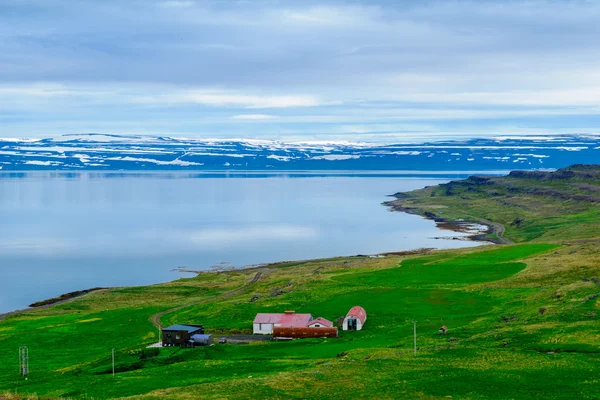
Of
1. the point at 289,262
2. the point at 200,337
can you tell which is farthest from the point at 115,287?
the point at 200,337

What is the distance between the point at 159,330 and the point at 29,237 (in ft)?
374

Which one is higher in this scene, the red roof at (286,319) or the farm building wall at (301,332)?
the red roof at (286,319)

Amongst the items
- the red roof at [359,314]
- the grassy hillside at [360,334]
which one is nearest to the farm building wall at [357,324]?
the red roof at [359,314]

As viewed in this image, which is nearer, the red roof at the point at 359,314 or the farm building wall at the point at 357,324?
the farm building wall at the point at 357,324

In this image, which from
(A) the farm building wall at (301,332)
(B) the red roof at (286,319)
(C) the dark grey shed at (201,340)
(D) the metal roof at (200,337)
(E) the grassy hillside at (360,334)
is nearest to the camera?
(E) the grassy hillside at (360,334)

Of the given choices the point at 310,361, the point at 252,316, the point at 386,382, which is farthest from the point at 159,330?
the point at 386,382

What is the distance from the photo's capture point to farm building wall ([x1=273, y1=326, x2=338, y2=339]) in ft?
225

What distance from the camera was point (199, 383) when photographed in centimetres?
4616

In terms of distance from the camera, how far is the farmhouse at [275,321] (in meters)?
70.6

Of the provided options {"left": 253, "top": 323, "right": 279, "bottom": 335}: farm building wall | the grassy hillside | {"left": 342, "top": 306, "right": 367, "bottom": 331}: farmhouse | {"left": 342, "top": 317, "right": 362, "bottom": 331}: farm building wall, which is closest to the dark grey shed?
the grassy hillside

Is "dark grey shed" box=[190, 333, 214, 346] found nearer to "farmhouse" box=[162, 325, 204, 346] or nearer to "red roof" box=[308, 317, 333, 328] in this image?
"farmhouse" box=[162, 325, 204, 346]

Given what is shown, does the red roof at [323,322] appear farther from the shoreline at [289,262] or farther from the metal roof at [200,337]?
the shoreline at [289,262]

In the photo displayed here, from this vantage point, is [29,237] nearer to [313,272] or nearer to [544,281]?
[313,272]

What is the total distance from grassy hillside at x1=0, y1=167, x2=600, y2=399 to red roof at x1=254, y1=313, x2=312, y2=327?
260cm
